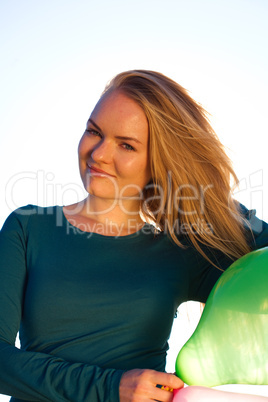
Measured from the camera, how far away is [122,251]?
5.16 feet

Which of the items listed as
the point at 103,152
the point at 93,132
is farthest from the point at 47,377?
the point at 93,132

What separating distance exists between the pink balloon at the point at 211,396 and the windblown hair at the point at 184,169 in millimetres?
606

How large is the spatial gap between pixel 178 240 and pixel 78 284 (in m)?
0.41

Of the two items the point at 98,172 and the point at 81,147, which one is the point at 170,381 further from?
the point at 81,147

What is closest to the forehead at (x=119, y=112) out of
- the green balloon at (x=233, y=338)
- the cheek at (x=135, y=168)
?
the cheek at (x=135, y=168)

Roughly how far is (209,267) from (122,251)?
0.92 feet

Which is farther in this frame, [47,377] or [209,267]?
[209,267]

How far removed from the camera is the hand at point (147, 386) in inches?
43.1

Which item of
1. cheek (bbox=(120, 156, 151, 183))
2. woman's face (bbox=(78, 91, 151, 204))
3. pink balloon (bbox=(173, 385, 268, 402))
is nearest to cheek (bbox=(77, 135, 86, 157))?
woman's face (bbox=(78, 91, 151, 204))

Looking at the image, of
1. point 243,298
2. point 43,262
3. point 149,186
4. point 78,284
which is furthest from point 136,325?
point 149,186

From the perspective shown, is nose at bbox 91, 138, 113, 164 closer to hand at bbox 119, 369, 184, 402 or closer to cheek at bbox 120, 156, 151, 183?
cheek at bbox 120, 156, 151, 183

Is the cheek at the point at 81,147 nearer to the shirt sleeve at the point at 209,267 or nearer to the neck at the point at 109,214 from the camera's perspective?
the neck at the point at 109,214

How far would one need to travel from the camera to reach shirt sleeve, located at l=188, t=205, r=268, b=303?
1.55 m

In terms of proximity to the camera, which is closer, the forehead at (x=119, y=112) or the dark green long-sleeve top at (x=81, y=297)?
the dark green long-sleeve top at (x=81, y=297)
